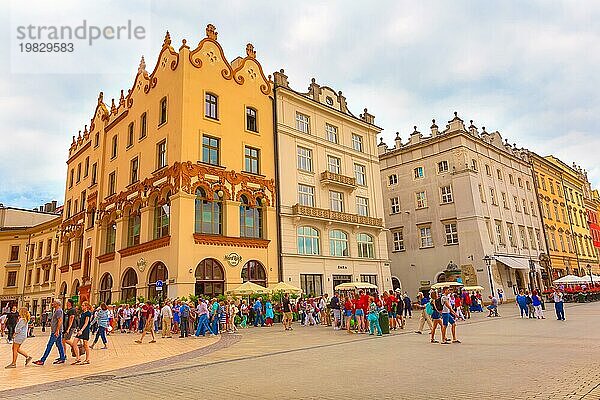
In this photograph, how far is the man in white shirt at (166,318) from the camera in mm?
20375

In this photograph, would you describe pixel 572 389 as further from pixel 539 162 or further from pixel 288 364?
pixel 539 162

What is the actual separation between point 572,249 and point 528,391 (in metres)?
64.0

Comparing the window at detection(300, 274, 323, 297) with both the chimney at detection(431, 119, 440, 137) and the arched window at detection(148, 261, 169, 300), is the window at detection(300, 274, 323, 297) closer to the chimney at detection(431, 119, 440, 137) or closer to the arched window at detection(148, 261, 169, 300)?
the arched window at detection(148, 261, 169, 300)

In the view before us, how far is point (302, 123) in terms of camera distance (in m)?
37.2

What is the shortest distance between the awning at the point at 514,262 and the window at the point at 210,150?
93.6ft

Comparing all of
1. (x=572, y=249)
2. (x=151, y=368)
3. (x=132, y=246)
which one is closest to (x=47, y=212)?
(x=132, y=246)

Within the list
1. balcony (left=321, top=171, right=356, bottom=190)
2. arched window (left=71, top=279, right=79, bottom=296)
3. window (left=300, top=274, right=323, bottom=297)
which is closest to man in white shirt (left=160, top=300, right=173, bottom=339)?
window (left=300, top=274, right=323, bottom=297)

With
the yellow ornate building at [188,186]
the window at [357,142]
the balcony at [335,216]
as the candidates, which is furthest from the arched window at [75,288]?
the window at [357,142]

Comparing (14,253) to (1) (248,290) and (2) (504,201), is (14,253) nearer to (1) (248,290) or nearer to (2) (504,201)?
(1) (248,290)

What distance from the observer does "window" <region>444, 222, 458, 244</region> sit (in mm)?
43812

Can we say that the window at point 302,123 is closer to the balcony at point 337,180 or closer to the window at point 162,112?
the balcony at point 337,180

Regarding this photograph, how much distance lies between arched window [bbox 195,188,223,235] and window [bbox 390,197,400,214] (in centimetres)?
2481

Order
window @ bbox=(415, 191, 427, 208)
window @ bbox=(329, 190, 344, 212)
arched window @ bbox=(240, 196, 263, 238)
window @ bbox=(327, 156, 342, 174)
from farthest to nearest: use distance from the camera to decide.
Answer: window @ bbox=(415, 191, 427, 208) < window @ bbox=(327, 156, 342, 174) < window @ bbox=(329, 190, 344, 212) < arched window @ bbox=(240, 196, 263, 238)

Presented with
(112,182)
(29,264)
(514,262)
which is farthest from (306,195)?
(29,264)
